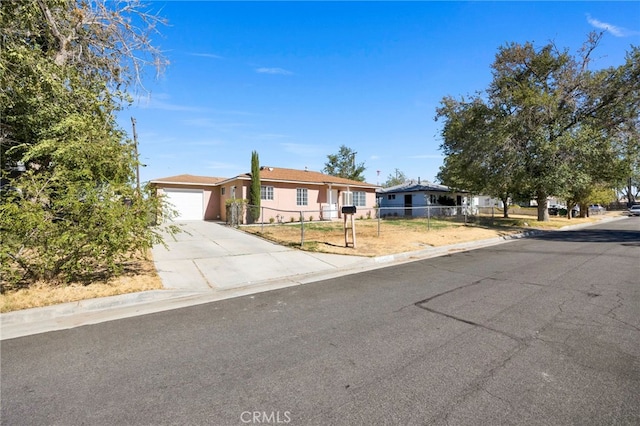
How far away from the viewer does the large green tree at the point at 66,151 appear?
5.08m

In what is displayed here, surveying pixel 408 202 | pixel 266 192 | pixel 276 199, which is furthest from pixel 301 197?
pixel 408 202

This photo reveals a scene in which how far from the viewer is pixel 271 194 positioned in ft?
69.6

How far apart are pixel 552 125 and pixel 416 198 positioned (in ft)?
44.3

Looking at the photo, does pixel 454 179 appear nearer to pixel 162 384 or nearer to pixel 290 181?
pixel 290 181

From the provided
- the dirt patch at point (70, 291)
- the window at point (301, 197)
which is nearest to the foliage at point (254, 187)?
the window at point (301, 197)

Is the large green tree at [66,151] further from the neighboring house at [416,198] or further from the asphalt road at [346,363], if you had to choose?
the neighboring house at [416,198]

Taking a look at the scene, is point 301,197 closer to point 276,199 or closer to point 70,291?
point 276,199

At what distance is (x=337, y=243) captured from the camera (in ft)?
37.4

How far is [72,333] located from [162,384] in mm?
2047

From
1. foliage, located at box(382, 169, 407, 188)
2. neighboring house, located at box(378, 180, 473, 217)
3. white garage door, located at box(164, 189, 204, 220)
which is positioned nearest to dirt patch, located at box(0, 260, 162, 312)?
white garage door, located at box(164, 189, 204, 220)

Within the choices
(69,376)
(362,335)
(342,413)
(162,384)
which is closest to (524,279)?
(362,335)

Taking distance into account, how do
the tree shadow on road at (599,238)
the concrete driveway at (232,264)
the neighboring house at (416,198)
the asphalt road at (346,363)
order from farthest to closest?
the neighboring house at (416,198), the tree shadow on road at (599,238), the concrete driveway at (232,264), the asphalt road at (346,363)

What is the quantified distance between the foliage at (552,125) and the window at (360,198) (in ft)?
26.2

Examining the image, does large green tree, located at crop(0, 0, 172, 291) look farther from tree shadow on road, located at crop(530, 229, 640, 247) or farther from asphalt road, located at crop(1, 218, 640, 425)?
tree shadow on road, located at crop(530, 229, 640, 247)
